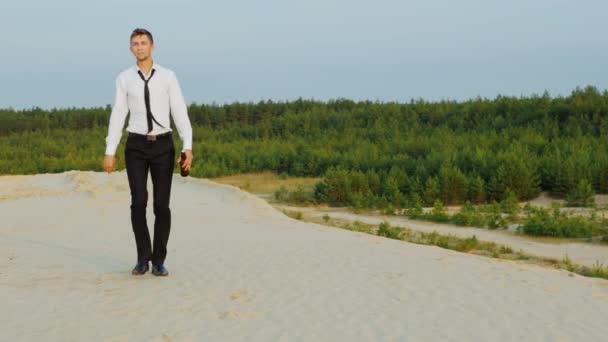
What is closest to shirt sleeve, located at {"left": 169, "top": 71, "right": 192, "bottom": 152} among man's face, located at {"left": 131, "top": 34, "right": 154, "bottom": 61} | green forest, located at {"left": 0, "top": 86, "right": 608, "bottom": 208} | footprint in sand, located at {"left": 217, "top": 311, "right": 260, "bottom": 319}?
man's face, located at {"left": 131, "top": 34, "right": 154, "bottom": 61}

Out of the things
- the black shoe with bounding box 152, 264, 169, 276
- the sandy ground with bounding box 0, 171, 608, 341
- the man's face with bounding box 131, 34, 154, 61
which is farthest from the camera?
the black shoe with bounding box 152, 264, 169, 276

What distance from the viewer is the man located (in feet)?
24.1

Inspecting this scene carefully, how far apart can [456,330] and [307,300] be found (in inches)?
57.3

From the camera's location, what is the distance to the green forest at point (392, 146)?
64.6ft

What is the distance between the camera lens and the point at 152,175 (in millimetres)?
7531

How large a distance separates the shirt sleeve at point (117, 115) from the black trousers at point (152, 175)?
0.40 ft

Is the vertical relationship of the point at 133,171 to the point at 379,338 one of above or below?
above

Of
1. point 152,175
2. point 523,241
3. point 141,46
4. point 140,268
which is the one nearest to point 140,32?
point 141,46

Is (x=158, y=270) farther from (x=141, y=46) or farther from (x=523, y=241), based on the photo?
(x=523, y=241)

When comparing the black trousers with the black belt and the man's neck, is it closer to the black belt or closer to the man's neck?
the black belt

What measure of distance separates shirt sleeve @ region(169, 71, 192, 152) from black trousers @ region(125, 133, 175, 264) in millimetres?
123

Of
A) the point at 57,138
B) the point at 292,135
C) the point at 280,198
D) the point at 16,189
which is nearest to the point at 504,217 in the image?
the point at 280,198

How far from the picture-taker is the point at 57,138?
4478 cm

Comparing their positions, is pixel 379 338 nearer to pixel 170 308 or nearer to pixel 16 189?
pixel 170 308
